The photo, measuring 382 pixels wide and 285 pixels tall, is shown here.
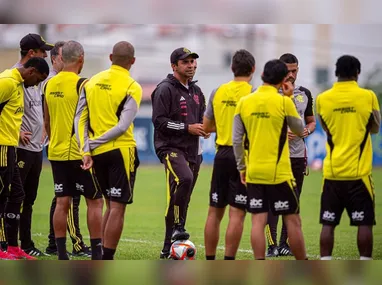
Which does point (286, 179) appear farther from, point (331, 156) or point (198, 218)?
point (198, 218)

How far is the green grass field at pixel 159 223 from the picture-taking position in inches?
448

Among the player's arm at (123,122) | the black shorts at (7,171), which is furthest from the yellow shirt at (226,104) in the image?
the black shorts at (7,171)

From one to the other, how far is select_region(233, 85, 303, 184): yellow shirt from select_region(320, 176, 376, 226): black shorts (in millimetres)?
448

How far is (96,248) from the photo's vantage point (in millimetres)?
9703

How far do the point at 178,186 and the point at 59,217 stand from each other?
1.42 m

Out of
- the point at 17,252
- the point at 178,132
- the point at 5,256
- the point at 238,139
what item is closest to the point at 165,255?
the point at 178,132

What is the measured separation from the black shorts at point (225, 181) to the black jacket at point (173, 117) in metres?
1.27

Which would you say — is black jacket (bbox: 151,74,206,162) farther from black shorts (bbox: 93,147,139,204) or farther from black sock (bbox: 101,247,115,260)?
black sock (bbox: 101,247,115,260)

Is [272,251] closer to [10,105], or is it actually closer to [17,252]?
[17,252]

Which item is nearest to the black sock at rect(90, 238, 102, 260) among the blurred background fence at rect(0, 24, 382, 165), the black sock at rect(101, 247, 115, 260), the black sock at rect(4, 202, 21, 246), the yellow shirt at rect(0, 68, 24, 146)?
the black sock at rect(101, 247, 115, 260)

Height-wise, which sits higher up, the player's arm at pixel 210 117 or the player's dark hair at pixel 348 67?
the player's dark hair at pixel 348 67

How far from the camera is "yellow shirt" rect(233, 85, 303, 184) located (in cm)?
883

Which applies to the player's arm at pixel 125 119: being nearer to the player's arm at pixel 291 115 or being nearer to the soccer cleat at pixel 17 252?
the player's arm at pixel 291 115

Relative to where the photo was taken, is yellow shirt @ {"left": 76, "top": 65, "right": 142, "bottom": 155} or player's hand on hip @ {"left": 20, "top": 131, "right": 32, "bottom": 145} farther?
player's hand on hip @ {"left": 20, "top": 131, "right": 32, "bottom": 145}
